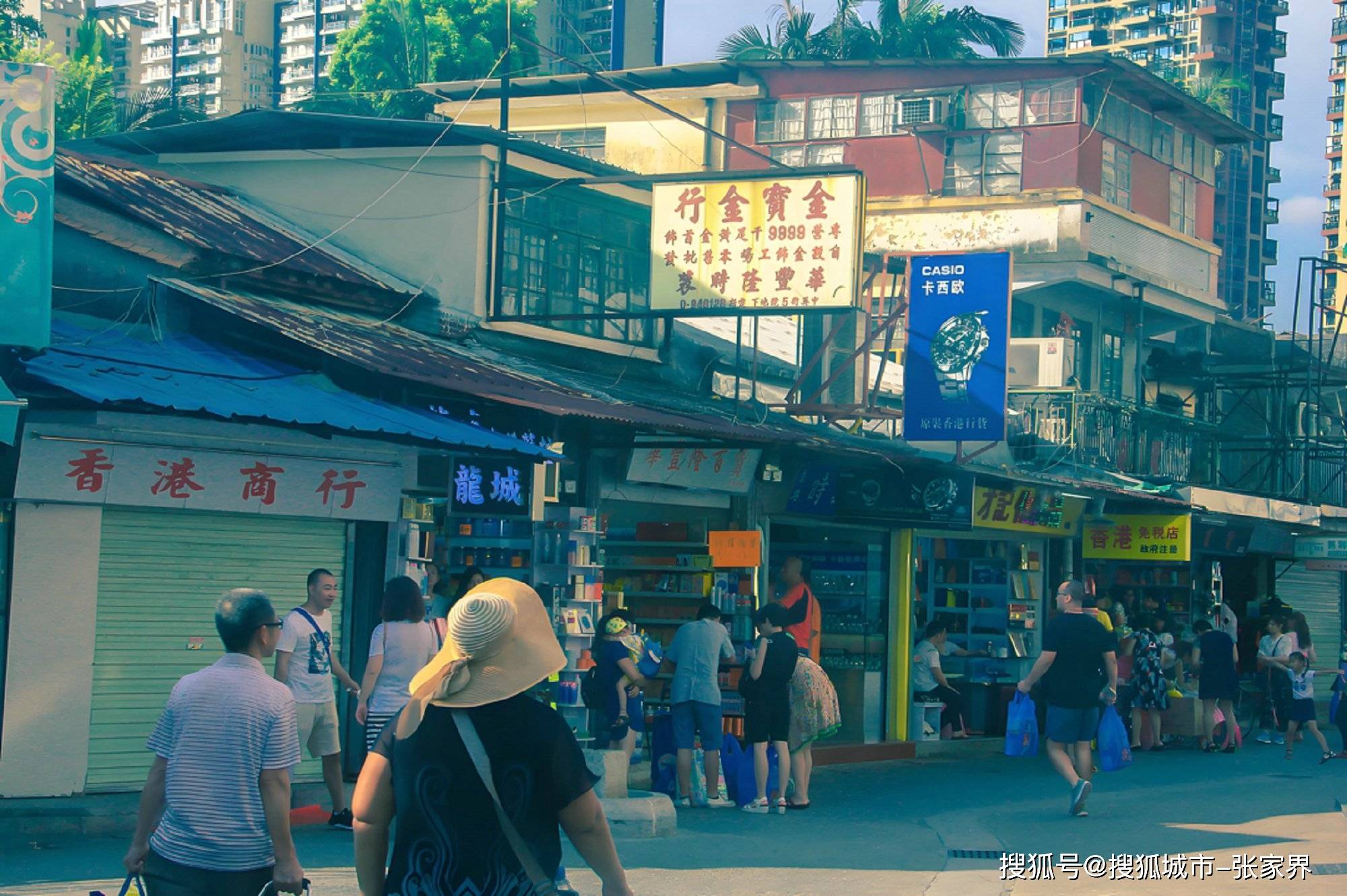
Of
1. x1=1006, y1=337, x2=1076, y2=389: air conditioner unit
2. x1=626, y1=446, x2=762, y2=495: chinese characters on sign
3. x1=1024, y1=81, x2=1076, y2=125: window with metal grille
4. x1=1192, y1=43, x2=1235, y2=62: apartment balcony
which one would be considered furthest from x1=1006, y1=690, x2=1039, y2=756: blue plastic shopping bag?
x1=1192, y1=43, x2=1235, y2=62: apartment balcony

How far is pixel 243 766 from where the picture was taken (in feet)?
19.0

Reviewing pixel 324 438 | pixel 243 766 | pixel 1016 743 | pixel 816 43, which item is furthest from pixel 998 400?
pixel 816 43

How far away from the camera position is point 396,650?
451 inches

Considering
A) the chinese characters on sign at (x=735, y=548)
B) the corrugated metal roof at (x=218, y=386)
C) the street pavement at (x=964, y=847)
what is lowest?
the street pavement at (x=964, y=847)

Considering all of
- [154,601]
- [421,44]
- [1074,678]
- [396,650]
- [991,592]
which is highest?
[421,44]

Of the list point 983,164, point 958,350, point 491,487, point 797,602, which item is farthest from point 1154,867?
point 983,164

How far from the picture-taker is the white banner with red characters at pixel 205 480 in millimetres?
11750

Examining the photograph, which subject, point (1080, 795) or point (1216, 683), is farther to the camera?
point (1216, 683)

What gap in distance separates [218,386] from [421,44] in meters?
35.2

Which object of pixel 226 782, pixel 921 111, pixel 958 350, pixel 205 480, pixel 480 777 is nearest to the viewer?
pixel 480 777

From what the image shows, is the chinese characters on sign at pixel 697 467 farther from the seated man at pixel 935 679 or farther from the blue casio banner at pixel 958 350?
the seated man at pixel 935 679

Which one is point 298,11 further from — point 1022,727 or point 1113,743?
point 1113,743

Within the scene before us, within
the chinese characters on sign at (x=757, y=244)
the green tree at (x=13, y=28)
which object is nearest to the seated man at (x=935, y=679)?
the chinese characters on sign at (x=757, y=244)

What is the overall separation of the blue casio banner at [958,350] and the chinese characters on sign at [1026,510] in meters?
1.05
